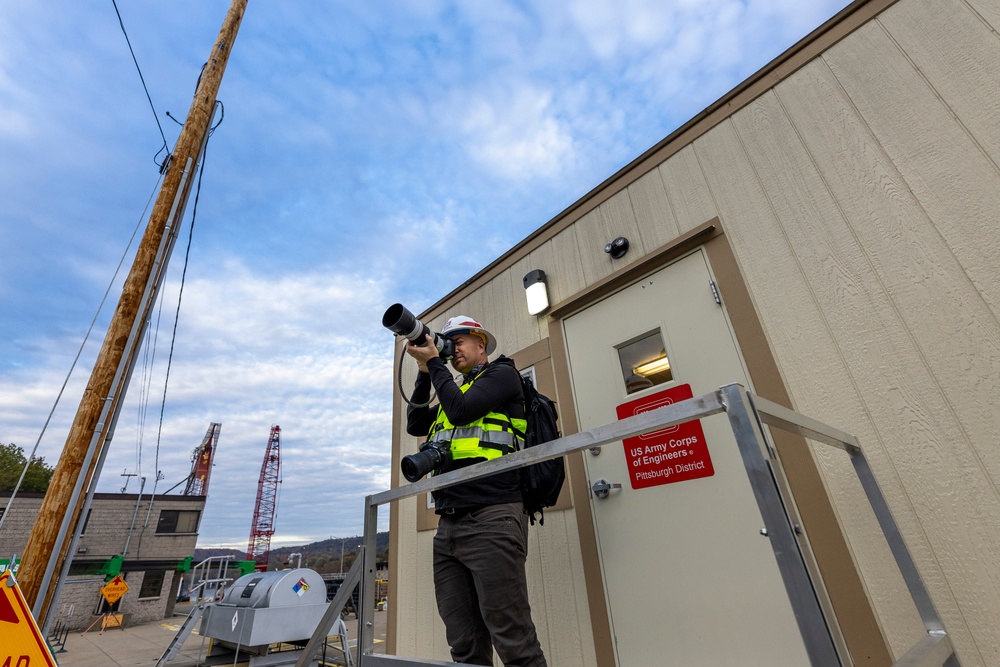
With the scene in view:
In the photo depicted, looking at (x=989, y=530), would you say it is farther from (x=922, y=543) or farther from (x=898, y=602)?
(x=898, y=602)

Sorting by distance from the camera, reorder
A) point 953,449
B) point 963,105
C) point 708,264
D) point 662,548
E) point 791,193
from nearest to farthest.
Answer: point 953,449, point 963,105, point 662,548, point 791,193, point 708,264

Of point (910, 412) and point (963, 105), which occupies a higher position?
point (963, 105)

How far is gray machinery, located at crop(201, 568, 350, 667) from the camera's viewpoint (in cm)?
567

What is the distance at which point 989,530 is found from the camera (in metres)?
1.55

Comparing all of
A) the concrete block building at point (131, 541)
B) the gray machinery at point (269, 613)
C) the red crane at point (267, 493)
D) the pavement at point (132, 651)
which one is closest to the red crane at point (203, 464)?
the red crane at point (267, 493)

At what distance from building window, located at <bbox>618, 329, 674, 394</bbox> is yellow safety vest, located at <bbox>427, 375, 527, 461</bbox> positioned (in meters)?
0.94

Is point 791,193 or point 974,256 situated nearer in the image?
point 974,256

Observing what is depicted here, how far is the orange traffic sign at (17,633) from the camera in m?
1.68

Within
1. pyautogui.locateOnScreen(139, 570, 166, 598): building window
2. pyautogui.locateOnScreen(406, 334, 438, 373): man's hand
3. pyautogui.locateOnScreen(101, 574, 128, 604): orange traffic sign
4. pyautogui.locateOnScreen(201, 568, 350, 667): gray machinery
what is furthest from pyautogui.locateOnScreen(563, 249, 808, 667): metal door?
pyautogui.locateOnScreen(139, 570, 166, 598): building window

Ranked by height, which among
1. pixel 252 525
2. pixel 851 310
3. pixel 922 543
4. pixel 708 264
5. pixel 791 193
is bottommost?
pixel 922 543

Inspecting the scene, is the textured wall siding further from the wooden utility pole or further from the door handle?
the wooden utility pole

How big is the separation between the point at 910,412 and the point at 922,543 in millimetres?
474

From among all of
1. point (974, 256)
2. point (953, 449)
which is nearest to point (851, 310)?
point (974, 256)

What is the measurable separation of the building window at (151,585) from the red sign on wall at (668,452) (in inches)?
966
